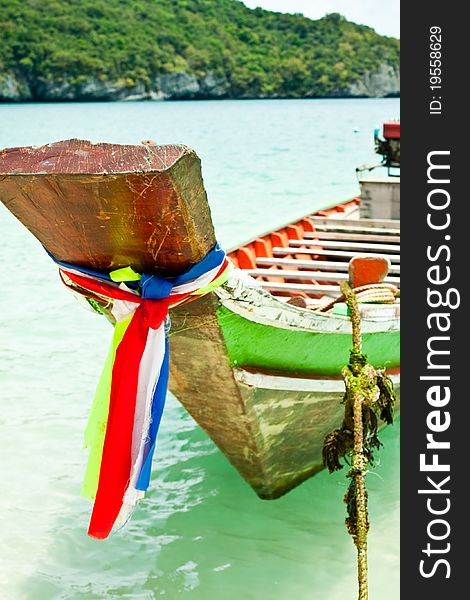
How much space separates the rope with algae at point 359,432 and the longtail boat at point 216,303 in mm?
454

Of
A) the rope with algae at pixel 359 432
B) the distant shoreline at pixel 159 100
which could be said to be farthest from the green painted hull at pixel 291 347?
the distant shoreline at pixel 159 100

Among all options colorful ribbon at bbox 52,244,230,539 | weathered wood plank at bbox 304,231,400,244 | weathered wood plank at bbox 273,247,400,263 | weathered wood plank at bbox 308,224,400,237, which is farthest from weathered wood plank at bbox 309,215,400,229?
colorful ribbon at bbox 52,244,230,539

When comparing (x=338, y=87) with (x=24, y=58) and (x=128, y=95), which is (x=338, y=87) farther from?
(x=24, y=58)

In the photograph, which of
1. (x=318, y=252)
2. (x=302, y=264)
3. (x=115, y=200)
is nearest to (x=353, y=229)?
(x=318, y=252)

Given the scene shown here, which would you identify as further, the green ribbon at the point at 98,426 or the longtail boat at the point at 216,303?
the green ribbon at the point at 98,426

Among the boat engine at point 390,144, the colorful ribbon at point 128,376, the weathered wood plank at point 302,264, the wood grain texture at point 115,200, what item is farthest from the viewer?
the boat engine at point 390,144

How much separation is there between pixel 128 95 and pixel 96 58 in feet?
16.2

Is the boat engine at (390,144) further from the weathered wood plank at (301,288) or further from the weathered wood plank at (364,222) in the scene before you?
the weathered wood plank at (301,288)

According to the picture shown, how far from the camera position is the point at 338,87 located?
3551 inches

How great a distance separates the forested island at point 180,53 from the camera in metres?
76.4

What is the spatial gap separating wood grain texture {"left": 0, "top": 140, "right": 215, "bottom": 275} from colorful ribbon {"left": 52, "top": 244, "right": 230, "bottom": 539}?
0.08 meters

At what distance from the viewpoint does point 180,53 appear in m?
83.8

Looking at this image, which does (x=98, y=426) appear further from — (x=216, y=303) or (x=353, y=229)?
(x=353, y=229)

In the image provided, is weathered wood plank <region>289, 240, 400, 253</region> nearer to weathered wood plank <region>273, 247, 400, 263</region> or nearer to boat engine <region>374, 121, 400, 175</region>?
weathered wood plank <region>273, 247, 400, 263</region>
